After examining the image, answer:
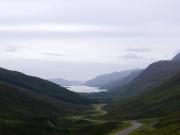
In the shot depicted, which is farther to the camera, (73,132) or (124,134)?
(73,132)

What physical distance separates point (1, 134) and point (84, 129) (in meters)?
43.6

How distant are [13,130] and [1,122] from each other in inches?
207

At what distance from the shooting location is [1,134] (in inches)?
5822

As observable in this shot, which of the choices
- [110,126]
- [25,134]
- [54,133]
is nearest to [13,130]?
[25,134]

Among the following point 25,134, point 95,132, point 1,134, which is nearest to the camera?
point 1,134

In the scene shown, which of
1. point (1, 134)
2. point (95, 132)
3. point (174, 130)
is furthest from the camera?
point (95, 132)

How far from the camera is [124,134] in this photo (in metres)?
154

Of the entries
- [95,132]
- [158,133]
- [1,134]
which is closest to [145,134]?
[158,133]

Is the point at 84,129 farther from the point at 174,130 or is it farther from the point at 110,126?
the point at 174,130

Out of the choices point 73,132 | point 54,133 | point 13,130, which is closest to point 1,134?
point 13,130

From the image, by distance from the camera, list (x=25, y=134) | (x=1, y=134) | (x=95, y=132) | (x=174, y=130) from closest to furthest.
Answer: (x=174, y=130) < (x=1, y=134) < (x=25, y=134) < (x=95, y=132)

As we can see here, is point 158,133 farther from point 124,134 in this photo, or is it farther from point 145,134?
point 124,134

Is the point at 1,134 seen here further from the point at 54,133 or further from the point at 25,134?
the point at 54,133

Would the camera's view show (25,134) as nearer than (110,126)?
Yes
